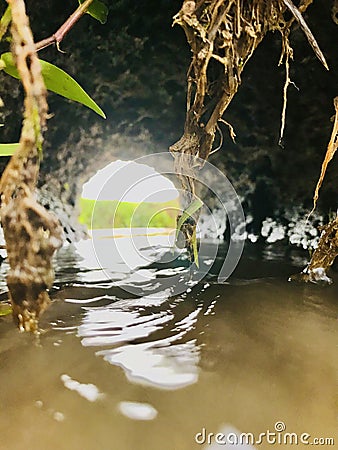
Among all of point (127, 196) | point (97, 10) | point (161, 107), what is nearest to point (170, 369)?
point (97, 10)

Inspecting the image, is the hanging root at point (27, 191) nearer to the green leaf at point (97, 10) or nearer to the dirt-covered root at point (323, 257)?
the green leaf at point (97, 10)

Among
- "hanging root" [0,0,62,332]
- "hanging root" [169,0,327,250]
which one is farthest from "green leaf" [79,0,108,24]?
"hanging root" [0,0,62,332]

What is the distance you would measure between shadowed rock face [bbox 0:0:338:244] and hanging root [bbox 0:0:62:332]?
2.21ft

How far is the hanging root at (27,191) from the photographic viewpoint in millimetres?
543

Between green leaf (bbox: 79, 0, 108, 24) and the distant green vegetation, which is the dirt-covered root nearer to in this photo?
green leaf (bbox: 79, 0, 108, 24)

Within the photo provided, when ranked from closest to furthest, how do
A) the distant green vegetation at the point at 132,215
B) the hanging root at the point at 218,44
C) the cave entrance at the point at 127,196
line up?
the hanging root at the point at 218,44, the cave entrance at the point at 127,196, the distant green vegetation at the point at 132,215

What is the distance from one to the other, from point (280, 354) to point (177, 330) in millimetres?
183

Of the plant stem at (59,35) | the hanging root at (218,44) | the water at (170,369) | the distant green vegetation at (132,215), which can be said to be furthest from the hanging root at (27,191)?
the distant green vegetation at (132,215)

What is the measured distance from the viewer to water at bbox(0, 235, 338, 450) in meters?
0.47

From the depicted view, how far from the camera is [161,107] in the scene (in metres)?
1.57

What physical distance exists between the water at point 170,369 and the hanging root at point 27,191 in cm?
16

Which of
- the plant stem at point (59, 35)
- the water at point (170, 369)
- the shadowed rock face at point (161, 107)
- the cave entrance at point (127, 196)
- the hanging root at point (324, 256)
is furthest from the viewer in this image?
the cave entrance at point (127, 196)

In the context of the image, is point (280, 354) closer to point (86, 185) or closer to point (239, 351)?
point (239, 351)

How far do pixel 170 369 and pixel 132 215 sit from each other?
5.30 feet
